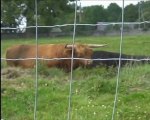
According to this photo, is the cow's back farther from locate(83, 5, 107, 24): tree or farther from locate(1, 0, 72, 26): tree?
locate(1, 0, 72, 26): tree

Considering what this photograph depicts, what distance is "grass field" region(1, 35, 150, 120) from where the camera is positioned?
495 cm

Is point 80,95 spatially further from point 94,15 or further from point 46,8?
point 46,8

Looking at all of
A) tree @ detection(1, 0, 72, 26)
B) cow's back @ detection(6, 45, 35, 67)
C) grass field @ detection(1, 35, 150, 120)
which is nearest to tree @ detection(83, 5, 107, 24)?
cow's back @ detection(6, 45, 35, 67)

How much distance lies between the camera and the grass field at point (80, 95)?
495 centimetres

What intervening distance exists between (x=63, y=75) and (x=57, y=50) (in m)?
1.92

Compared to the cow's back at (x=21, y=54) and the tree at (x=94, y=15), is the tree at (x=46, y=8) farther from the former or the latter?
the cow's back at (x=21, y=54)

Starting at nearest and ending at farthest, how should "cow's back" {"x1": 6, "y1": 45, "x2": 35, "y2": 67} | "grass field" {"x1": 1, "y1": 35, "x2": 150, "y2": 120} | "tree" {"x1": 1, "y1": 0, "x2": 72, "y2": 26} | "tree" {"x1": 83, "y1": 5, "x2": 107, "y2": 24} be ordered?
"grass field" {"x1": 1, "y1": 35, "x2": 150, "y2": 120}, "cow's back" {"x1": 6, "y1": 45, "x2": 35, "y2": 67}, "tree" {"x1": 83, "y1": 5, "x2": 107, "y2": 24}, "tree" {"x1": 1, "y1": 0, "x2": 72, "y2": 26}

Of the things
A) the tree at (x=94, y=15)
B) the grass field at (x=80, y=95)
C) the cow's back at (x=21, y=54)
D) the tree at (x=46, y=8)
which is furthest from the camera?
the tree at (x=46, y=8)

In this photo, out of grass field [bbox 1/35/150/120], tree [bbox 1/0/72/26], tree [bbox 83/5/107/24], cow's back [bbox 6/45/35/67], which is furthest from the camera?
tree [bbox 1/0/72/26]

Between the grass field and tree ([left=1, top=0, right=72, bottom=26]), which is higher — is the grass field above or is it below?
below

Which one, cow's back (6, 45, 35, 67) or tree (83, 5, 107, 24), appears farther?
tree (83, 5, 107, 24)

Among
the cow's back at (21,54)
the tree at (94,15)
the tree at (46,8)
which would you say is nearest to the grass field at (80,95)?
the cow's back at (21,54)

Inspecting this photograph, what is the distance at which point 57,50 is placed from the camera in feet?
31.0

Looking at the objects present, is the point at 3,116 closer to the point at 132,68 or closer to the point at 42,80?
the point at 42,80
